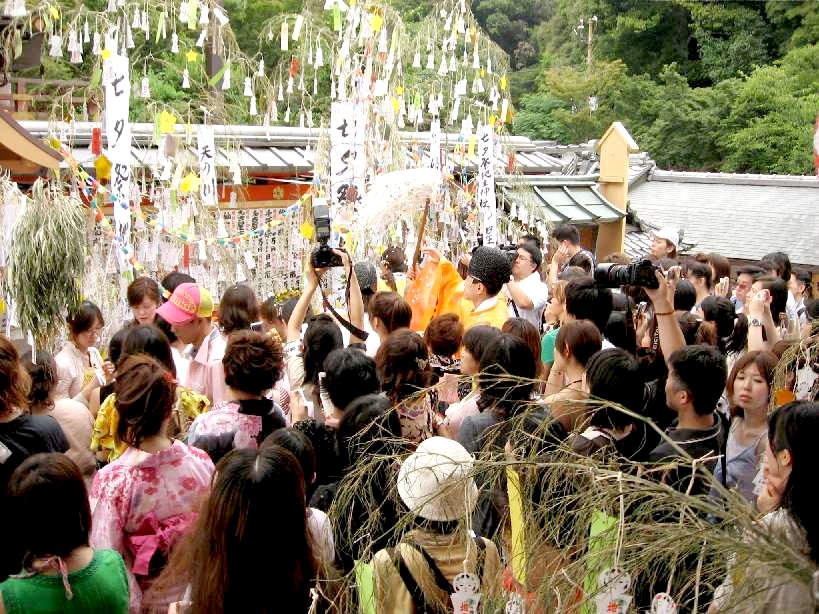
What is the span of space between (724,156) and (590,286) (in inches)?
814

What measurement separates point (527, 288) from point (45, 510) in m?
4.09

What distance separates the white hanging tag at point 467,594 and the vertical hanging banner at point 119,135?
15.0 ft

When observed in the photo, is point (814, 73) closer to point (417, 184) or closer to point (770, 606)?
point (417, 184)

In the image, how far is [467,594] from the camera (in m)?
1.78

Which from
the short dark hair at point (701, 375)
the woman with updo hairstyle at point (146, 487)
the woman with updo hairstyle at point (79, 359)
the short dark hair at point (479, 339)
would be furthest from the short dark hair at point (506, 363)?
the woman with updo hairstyle at point (79, 359)

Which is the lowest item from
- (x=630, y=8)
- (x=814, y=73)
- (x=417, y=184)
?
(x=417, y=184)

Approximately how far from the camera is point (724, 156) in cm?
2331

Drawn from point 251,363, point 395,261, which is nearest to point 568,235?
point 395,261

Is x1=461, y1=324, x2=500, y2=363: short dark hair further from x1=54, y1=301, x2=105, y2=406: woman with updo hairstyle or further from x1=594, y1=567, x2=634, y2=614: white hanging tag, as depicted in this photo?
x1=594, y1=567, x2=634, y2=614: white hanging tag

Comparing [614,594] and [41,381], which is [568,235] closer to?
[41,381]

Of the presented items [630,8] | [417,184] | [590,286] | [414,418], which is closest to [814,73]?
[630,8]

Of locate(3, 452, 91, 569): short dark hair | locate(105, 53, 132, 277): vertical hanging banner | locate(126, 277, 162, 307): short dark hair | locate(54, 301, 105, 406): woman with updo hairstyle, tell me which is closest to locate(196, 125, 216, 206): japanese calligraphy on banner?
locate(105, 53, 132, 277): vertical hanging banner

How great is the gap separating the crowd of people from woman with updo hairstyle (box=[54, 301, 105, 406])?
0.01 metres

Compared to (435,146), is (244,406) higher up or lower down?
lower down
